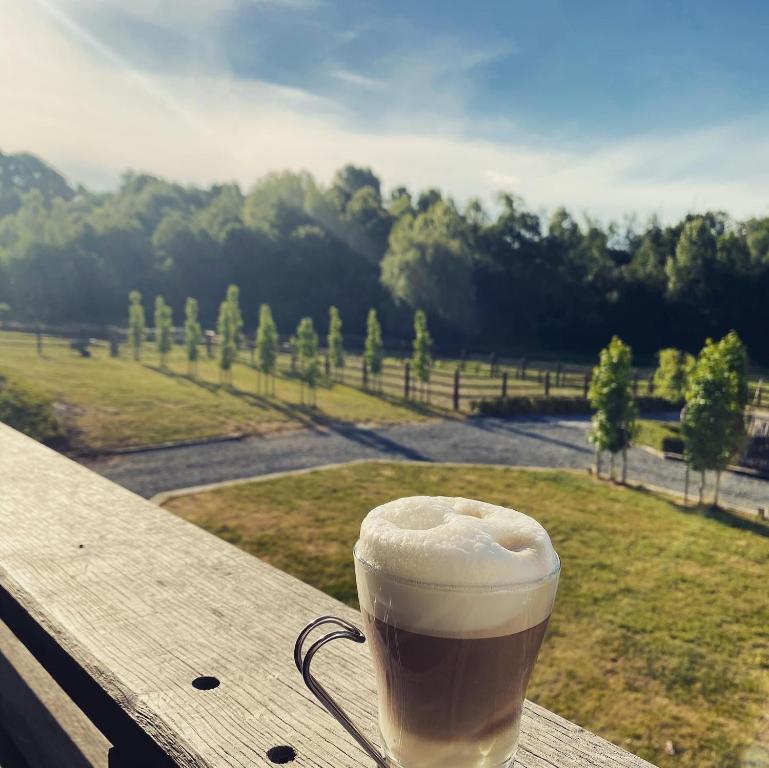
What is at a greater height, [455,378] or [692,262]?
Answer: [692,262]

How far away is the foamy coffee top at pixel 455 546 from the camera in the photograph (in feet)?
2.90

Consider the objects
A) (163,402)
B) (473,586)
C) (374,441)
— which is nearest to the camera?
(473,586)

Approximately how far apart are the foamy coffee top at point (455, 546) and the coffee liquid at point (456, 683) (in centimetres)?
10

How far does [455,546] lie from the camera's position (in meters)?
0.89

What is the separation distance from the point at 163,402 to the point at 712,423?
13.3 meters

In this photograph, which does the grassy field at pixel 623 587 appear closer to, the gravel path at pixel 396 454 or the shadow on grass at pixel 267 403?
the gravel path at pixel 396 454

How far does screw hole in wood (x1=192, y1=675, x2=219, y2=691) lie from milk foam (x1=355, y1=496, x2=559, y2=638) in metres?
0.36

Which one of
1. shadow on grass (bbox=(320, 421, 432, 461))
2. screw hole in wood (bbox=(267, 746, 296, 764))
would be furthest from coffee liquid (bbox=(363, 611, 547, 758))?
shadow on grass (bbox=(320, 421, 432, 461))

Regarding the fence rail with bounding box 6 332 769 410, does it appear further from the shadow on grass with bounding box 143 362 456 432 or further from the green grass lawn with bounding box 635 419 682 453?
the green grass lawn with bounding box 635 419 682 453

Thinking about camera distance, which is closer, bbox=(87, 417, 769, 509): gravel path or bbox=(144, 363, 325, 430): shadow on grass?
bbox=(87, 417, 769, 509): gravel path

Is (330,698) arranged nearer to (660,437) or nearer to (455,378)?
(660,437)

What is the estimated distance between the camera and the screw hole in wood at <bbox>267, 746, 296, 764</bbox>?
0.98m

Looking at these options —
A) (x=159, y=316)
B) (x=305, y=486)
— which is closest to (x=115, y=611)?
(x=305, y=486)

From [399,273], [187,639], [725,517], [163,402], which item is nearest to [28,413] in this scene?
[163,402]
